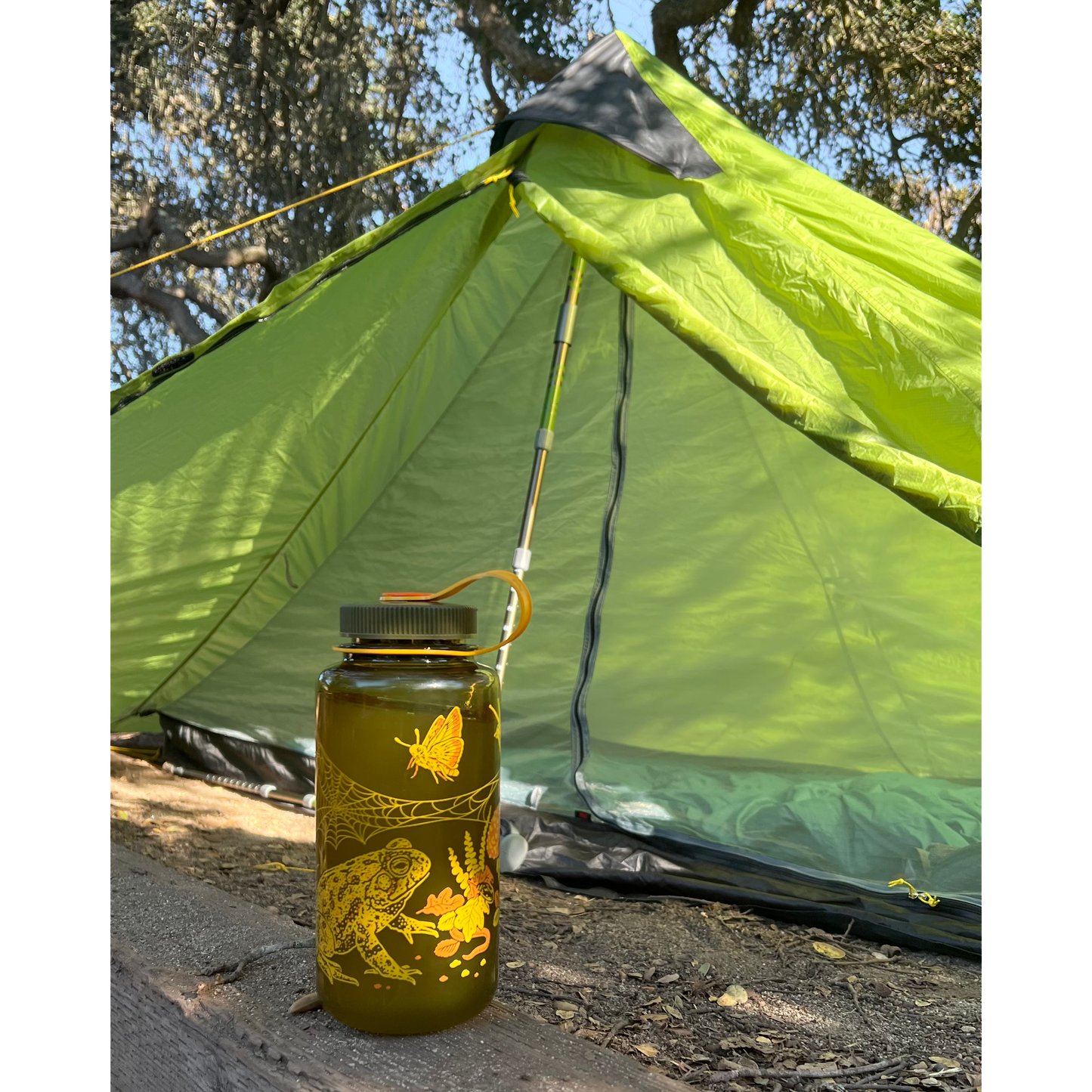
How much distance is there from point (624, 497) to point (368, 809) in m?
1.88

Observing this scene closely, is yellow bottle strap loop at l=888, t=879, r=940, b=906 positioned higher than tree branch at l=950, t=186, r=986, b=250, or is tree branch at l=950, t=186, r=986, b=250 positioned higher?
tree branch at l=950, t=186, r=986, b=250

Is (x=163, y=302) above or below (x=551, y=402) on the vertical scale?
above

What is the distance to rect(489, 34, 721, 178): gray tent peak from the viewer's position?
2.02 m

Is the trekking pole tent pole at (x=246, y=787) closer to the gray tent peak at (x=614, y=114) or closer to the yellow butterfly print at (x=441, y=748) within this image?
the gray tent peak at (x=614, y=114)

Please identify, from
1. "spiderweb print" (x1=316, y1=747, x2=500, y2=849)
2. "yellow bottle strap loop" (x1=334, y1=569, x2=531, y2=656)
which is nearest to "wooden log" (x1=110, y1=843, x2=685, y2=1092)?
"spiderweb print" (x1=316, y1=747, x2=500, y2=849)

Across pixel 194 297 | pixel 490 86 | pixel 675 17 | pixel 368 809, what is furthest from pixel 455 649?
pixel 194 297

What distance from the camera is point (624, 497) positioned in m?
2.69

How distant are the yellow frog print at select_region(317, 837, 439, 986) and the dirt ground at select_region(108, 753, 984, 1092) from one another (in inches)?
7.0

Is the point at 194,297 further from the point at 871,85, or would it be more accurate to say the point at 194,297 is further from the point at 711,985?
the point at 711,985

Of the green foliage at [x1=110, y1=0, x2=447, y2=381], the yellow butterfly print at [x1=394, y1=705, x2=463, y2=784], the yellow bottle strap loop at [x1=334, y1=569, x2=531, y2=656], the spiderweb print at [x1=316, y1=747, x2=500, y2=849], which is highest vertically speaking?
the green foliage at [x1=110, y1=0, x2=447, y2=381]

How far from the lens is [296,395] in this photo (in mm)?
2348

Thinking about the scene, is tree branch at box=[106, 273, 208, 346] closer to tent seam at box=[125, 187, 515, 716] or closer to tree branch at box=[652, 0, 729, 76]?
tree branch at box=[652, 0, 729, 76]

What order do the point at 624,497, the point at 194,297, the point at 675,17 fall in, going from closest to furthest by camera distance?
1. the point at 624,497
2. the point at 675,17
3. the point at 194,297
